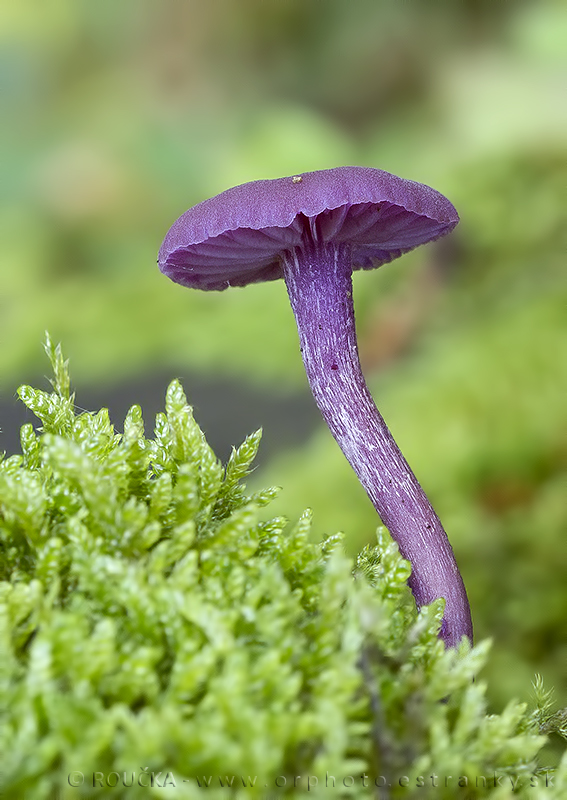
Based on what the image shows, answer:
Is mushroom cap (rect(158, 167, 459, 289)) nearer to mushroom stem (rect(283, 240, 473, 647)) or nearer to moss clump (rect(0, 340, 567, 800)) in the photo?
mushroom stem (rect(283, 240, 473, 647))

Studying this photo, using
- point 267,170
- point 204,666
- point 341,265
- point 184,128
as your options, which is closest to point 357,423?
point 341,265

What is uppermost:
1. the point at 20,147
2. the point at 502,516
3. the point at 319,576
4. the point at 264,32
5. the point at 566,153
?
the point at 264,32

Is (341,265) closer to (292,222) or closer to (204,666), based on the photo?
(292,222)

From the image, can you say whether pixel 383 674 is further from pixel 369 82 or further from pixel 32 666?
pixel 369 82

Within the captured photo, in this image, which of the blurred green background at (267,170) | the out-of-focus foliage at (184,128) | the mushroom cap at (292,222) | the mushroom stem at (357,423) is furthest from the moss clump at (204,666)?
the out-of-focus foliage at (184,128)

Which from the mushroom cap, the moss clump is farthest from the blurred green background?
the moss clump

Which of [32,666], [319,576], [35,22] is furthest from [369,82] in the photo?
[32,666]
